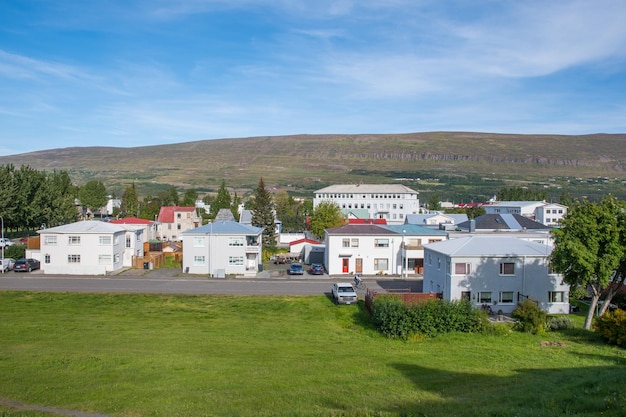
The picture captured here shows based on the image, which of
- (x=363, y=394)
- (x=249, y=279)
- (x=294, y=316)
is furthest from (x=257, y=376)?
(x=249, y=279)

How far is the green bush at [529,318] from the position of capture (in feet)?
90.8

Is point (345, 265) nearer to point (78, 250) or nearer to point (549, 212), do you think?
point (78, 250)

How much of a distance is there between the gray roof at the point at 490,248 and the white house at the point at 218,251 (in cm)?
1789

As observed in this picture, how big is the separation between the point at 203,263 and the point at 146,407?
111ft

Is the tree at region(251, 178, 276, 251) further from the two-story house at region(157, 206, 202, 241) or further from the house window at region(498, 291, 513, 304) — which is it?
the house window at region(498, 291, 513, 304)

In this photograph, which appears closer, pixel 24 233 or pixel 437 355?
pixel 437 355

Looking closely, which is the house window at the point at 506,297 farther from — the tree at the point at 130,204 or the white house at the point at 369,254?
the tree at the point at 130,204

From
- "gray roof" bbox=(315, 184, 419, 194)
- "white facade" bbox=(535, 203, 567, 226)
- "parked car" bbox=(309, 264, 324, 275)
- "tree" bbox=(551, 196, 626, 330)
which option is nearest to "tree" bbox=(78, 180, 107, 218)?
"gray roof" bbox=(315, 184, 419, 194)

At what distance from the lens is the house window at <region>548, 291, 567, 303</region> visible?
33375 mm

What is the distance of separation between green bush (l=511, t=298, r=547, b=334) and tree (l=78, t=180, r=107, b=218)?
10795cm

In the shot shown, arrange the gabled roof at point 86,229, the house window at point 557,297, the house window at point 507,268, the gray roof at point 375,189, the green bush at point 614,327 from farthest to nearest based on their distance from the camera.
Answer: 1. the gray roof at point 375,189
2. the gabled roof at point 86,229
3. the house window at point 557,297
4. the house window at point 507,268
5. the green bush at point 614,327

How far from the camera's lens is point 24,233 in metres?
80.2

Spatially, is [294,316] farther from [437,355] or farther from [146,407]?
[146,407]

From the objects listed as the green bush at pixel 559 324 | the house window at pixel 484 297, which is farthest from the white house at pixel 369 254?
the green bush at pixel 559 324
